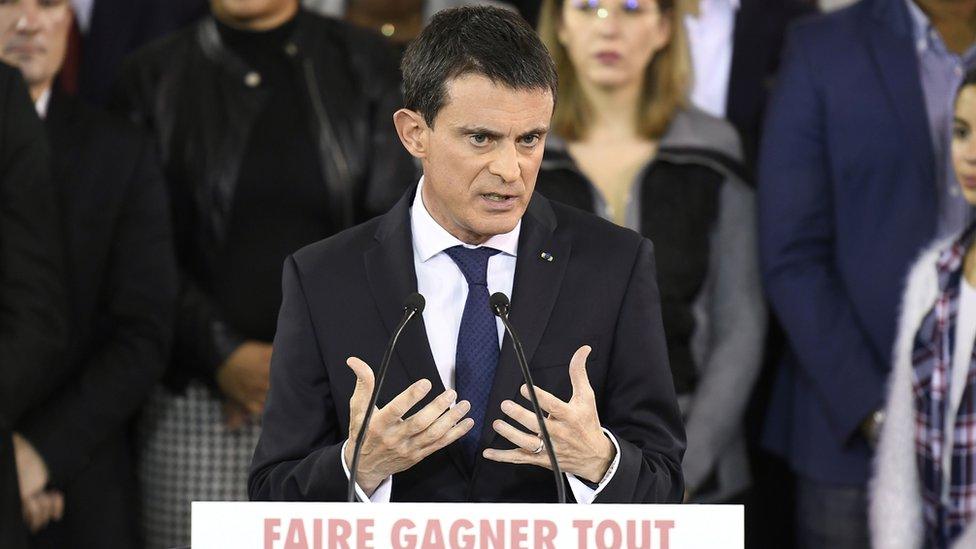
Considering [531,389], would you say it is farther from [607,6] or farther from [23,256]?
[607,6]

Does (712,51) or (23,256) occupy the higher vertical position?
(712,51)

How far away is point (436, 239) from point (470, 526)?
566 millimetres

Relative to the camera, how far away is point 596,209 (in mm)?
3779

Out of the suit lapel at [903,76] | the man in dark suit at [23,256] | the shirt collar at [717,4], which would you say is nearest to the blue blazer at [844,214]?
the suit lapel at [903,76]

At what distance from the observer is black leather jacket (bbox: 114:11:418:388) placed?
379 cm

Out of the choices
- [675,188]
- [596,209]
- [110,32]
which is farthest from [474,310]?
[110,32]

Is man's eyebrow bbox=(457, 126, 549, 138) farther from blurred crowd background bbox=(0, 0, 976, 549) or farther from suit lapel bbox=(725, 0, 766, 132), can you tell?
suit lapel bbox=(725, 0, 766, 132)

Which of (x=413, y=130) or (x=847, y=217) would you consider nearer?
(x=413, y=130)

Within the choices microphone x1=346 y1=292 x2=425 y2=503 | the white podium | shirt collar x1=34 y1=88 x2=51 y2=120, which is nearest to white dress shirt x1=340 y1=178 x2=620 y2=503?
microphone x1=346 y1=292 x2=425 y2=503

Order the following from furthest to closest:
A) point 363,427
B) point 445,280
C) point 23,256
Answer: point 23,256
point 445,280
point 363,427

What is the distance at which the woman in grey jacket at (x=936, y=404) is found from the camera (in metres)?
3.41

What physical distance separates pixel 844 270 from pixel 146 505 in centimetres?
187

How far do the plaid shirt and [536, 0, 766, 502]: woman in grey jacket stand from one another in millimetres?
533

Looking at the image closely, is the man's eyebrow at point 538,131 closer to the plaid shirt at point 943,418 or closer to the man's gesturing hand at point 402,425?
the man's gesturing hand at point 402,425
